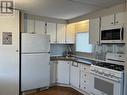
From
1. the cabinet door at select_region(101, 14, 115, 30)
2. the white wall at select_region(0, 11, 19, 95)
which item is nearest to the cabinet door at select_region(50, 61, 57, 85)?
the white wall at select_region(0, 11, 19, 95)

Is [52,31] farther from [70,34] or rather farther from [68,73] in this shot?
[68,73]

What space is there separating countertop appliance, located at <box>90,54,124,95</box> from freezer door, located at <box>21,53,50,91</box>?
139 cm

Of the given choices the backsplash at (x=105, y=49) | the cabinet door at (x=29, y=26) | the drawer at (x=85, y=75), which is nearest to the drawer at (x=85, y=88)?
the drawer at (x=85, y=75)

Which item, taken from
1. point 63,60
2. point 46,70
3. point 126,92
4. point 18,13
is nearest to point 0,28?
point 18,13

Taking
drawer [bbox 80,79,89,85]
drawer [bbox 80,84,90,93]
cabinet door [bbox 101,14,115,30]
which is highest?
cabinet door [bbox 101,14,115,30]

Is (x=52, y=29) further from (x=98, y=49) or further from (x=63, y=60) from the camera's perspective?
(x=98, y=49)

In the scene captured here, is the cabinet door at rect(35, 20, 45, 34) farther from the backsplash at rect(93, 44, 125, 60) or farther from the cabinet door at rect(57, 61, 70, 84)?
the backsplash at rect(93, 44, 125, 60)

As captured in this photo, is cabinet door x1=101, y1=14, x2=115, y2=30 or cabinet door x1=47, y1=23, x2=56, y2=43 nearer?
cabinet door x1=101, y1=14, x2=115, y2=30

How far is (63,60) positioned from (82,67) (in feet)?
2.69

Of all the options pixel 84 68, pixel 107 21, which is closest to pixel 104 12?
pixel 107 21

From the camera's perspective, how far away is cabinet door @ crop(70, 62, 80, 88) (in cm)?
430

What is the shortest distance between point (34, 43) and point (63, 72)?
1.38m

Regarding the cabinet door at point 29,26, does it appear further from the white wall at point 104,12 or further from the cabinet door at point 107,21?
the cabinet door at point 107,21

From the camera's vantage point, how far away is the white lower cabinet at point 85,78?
12.6ft
